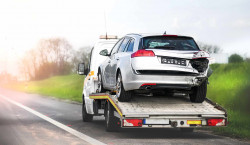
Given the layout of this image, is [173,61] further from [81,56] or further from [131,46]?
[81,56]

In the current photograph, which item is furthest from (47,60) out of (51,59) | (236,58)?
(236,58)

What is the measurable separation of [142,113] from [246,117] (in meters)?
4.44

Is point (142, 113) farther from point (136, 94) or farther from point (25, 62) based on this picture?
point (25, 62)

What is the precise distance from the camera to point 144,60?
9102 mm

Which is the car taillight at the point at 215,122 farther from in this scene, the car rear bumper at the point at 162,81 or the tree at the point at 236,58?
the tree at the point at 236,58

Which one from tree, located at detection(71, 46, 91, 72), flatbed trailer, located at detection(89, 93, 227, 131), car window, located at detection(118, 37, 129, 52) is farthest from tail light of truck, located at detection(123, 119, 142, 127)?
tree, located at detection(71, 46, 91, 72)

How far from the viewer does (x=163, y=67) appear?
903cm

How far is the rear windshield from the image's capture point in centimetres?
947

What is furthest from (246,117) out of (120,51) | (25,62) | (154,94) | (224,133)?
(25,62)

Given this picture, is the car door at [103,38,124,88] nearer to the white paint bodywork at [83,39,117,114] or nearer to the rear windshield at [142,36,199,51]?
the white paint bodywork at [83,39,117,114]

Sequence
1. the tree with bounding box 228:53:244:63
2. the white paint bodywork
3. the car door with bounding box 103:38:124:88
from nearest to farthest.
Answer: the car door with bounding box 103:38:124:88, the white paint bodywork, the tree with bounding box 228:53:244:63

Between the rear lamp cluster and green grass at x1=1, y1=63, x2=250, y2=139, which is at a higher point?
the rear lamp cluster

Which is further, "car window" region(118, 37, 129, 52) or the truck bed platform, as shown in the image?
"car window" region(118, 37, 129, 52)

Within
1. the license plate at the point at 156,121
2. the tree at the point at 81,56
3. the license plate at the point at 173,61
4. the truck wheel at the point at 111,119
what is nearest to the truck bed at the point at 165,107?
the license plate at the point at 156,121
